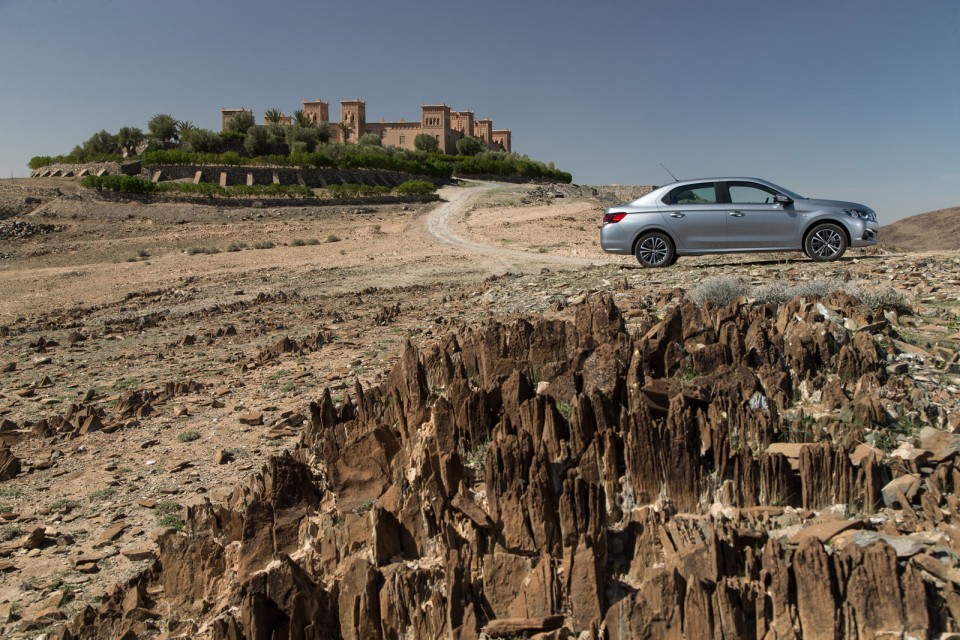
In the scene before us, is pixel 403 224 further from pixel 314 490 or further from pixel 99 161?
pixel 314 490

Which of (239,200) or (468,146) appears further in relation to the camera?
(468,146)

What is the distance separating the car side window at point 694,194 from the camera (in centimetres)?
1191

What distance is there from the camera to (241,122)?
6262 centimetres

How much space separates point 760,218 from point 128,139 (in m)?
52.1

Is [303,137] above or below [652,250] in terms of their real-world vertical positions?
above

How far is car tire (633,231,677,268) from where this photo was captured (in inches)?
481

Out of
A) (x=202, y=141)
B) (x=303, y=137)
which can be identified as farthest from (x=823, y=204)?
(x=303, y=137)

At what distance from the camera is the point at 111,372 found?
9.05 m

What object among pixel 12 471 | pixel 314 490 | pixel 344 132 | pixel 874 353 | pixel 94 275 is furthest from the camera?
pixel 344 132

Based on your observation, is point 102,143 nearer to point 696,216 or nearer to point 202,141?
point 202,141

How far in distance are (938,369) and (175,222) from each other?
33.6 meters

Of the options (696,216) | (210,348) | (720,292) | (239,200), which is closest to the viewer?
(720,292)

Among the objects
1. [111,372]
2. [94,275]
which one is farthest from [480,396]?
[94,275]

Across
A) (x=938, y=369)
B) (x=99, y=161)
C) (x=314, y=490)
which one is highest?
(x=99, y=161)
